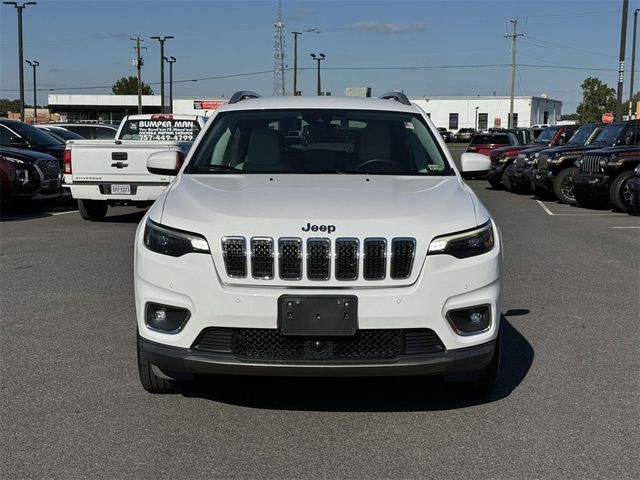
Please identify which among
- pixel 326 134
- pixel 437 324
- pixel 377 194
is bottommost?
pixel 437 324

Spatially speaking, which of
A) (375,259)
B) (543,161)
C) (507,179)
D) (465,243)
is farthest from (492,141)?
(375,259)

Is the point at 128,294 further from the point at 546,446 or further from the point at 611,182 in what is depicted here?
the point at 611,182

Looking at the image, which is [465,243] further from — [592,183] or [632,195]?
[592,183]

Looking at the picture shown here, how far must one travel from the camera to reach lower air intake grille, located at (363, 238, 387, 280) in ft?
13.1

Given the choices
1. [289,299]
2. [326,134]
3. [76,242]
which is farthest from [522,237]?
[289,299]

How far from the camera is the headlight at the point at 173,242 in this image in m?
4.06

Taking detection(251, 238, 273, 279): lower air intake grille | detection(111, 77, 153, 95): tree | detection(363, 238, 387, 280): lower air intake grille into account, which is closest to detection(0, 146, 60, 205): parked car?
detection(251, 238, 273, 279): lower air intake grille

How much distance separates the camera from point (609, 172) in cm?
1609

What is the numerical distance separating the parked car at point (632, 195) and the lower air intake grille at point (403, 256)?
12.6 m

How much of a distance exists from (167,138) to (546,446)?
1246 cm

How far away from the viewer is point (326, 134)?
5691 millimetres

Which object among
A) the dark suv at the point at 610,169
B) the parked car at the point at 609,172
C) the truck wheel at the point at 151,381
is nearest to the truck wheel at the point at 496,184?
the dark suv at the point at 610,169

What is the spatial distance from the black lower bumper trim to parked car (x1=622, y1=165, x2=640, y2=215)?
1258cm

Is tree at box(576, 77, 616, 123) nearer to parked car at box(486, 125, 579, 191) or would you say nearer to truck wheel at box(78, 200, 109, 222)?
parked car at box(486, 125, 579, 191)
